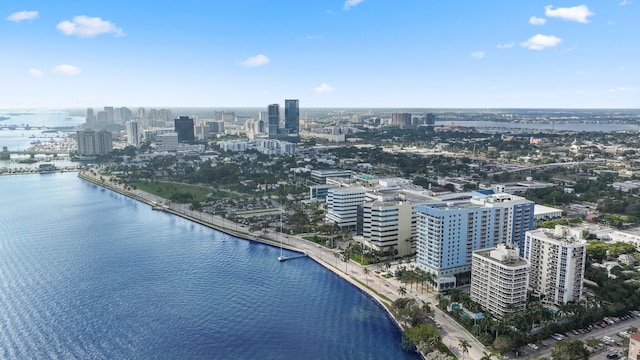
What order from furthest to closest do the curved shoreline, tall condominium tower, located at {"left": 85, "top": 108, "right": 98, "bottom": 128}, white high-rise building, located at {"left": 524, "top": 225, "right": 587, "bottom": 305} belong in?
tall condominium tower, located at {"left": 85, "top": 108, "right": 98, "bottom": 128} → the curved shoreline → white high-rise building, located at {"left": 524, "top": 225, "right": 587, "bottom": 305}

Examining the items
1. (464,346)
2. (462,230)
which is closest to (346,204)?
(462,230)

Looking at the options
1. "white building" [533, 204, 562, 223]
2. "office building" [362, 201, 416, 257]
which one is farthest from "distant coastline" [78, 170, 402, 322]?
"white building" [533, 204, 562, 223]

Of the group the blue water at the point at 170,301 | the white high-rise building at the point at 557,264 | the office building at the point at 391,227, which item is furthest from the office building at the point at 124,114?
the white high-rise building at the point at 557,264

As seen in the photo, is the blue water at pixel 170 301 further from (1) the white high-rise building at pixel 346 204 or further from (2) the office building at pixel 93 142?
(2) the office building at pixel 93 142

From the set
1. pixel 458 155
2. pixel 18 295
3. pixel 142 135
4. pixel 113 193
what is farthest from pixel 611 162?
pixel 142 135

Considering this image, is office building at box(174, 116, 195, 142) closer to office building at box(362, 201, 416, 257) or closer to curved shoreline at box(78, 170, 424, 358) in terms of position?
curved shoreline at box(78, 170, 424, 358)

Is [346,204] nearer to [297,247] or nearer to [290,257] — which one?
[297,247]
